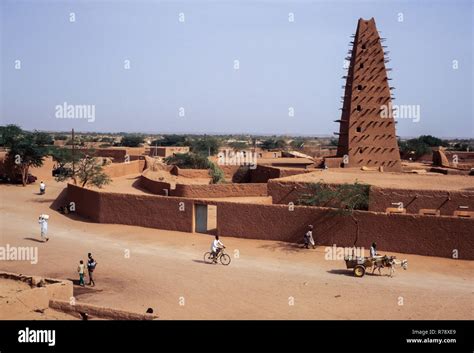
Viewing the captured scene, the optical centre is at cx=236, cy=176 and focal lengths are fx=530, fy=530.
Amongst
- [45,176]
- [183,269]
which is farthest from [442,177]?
[45,176]

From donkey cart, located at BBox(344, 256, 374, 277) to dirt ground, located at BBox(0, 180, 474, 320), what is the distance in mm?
282

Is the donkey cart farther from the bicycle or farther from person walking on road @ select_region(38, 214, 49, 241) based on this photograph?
person walking on road @ select_region(38, 214, 49, 241)

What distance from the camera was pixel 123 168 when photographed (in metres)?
44.2

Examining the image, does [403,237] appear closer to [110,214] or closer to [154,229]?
[154,229]

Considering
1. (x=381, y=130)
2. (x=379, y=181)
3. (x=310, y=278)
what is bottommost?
(x=310, y=278)

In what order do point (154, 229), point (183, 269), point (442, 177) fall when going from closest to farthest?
1. point (183, 269)
2. point (154, 229)
3. point (442, 177)

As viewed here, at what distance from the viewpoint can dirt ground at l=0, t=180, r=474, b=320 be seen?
13.0 m

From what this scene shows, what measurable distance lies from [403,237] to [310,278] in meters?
4.28

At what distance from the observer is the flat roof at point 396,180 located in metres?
22.5

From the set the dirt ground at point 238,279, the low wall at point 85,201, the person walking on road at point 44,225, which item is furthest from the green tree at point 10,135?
the person walking on road at point 44,225

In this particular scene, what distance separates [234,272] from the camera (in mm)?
16453

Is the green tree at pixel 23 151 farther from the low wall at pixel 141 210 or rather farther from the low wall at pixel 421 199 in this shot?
the low wall at pixel 421 199
